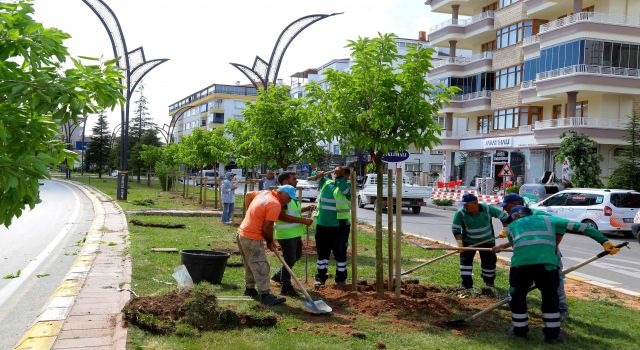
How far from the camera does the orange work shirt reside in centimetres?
722

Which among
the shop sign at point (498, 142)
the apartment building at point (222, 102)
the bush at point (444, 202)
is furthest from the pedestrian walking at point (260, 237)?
the apartment building at point (222, 102)

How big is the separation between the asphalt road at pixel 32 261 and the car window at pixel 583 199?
15668mm

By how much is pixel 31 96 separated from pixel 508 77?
43.6 meters

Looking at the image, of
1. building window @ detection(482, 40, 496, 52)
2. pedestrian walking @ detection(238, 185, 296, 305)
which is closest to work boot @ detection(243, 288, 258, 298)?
pedestrian walking @ detection(238, 185, 296, 305)

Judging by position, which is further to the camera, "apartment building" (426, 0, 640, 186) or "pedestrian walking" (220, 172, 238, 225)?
"apartment building" (426, 0, 640, 186)

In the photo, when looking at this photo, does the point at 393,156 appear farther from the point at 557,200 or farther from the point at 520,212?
the point at 557,200

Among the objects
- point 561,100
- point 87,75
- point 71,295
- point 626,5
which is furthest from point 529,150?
point 87,75

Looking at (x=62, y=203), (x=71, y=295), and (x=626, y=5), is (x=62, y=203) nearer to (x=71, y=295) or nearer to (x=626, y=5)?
(x=71, y=295)

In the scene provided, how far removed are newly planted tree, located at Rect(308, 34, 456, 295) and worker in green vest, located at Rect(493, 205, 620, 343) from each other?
6.29ft

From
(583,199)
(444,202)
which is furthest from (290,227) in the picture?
(444,202)

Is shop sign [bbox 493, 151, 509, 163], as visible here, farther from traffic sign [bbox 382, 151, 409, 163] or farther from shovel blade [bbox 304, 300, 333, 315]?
shovel blade [bbox 304, 300, 333, 315]

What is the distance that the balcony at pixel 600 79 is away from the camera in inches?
1319

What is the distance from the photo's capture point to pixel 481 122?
159 ft

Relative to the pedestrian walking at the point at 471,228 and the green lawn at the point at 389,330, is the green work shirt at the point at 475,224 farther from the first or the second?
the green lawn at the point at 389,330
